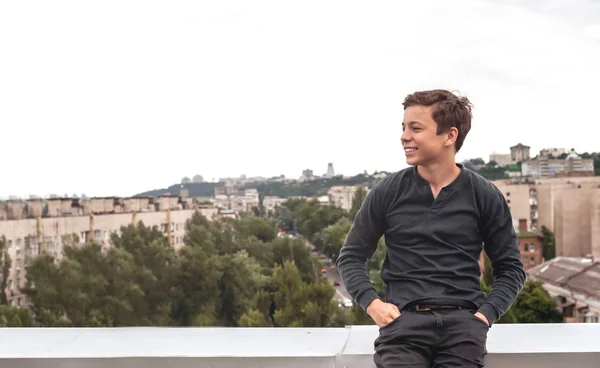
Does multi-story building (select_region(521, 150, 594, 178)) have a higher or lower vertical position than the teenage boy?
higher

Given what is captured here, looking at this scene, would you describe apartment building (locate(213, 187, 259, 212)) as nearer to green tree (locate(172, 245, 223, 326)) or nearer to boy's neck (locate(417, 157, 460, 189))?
green tree (locate(172, 245, 223, 326))

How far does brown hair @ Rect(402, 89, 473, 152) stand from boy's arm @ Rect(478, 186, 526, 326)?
0.10 m

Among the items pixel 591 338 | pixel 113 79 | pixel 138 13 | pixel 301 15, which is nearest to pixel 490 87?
pixel 301 15

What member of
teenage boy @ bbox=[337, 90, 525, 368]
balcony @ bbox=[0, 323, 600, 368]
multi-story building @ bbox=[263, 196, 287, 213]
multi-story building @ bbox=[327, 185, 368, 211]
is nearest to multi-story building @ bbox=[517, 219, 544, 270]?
multi-story building @ bbox=[327, 185, 368, 211]

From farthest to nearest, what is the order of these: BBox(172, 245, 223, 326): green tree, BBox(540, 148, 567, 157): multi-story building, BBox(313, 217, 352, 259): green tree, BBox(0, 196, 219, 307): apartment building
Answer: BBox(540, 148, 567, 157): multi-story building, BBox(313, 217, 352, 259): green tree, BBox(0, 196, 219, 307): apartment building, BBox(172, 245, 223, 326): green tree

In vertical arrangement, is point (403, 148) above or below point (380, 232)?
above

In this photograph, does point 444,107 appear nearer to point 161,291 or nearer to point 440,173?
point 440,173

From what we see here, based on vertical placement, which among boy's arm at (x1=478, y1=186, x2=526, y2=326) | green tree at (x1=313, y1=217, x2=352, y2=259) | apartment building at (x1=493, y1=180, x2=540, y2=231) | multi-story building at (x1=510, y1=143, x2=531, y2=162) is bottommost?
green tree at (x1=313, y1=217, x2=352, y2=259)

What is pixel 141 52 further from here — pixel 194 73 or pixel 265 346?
pixel 265 346

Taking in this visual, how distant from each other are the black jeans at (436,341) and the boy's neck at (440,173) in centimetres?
18

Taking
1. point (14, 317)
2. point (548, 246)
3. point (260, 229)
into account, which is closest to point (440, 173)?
point (14, 317)

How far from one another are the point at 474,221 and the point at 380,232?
5.0 inches

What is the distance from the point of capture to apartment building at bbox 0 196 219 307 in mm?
17000

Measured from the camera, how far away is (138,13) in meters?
20.0
